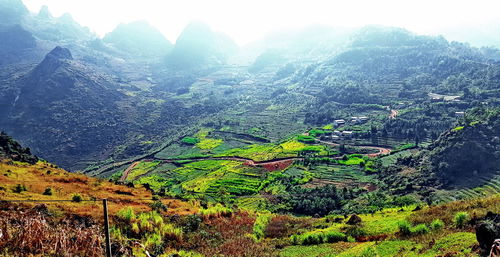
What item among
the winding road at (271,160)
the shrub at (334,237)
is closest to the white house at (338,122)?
the winding road at (271,160)

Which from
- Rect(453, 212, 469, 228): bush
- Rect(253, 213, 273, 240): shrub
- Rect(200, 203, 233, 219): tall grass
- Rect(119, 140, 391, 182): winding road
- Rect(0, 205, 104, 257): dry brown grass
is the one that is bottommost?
Rect(119, 140, 391, 182): winding road

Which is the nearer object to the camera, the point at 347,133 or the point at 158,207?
the point at 158,207

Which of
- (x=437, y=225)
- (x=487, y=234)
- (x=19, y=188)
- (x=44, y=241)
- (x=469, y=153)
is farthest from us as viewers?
(x=469, y=153)

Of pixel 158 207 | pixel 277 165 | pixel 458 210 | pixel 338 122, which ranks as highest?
pixel 458 210

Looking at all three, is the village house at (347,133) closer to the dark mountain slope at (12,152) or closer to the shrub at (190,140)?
the shrub at (190,140)

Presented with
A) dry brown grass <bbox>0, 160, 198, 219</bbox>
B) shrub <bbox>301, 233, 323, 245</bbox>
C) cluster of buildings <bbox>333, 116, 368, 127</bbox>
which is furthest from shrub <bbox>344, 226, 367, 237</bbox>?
cluster of buildings <bbox>333, 116, 368, 127</bbox>

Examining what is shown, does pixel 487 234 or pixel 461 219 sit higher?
pixel 487 234

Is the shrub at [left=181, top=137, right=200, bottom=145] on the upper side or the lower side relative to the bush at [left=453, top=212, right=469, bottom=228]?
lower

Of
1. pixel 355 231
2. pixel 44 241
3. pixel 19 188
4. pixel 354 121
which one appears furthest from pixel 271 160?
pixel 44 241

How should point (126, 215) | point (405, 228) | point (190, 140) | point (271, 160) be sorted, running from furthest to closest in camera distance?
point (190, 140) < point (271, 160) < point (126, 215) < point (405, 228)

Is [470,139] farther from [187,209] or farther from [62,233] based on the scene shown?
[62,233]

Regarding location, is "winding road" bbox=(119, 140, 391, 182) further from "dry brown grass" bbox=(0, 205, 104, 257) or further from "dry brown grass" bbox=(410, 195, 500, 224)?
"dry brown grass" bbox=(0, 205, 104, 257)

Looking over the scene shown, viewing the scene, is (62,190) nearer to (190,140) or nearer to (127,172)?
(127,172)

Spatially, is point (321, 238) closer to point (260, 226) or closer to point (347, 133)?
point (260, 226)
